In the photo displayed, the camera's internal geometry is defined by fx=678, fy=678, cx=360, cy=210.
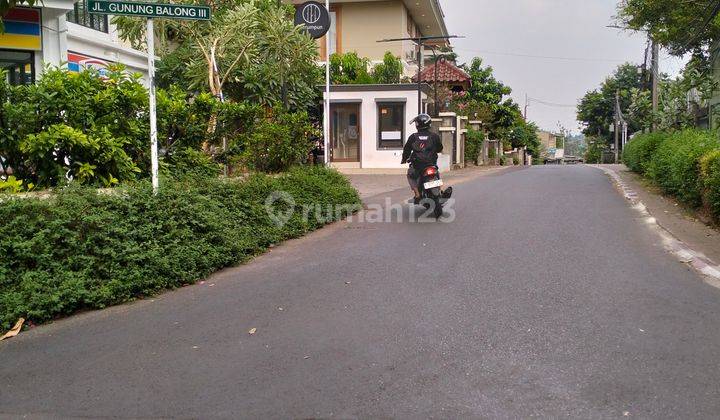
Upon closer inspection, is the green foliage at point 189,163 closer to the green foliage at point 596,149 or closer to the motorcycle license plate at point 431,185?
the motorcycle license plate at point 431,185

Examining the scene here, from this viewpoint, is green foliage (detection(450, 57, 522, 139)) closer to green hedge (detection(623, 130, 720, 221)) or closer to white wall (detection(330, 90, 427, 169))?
white wall (detection(330, 90, 427, 169))

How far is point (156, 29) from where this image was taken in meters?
15.9

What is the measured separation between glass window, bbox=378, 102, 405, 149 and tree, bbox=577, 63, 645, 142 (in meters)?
38.6

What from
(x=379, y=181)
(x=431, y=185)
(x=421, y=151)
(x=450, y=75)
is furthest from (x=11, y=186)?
(x=450, y=75)

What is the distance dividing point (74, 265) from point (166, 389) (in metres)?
2.67

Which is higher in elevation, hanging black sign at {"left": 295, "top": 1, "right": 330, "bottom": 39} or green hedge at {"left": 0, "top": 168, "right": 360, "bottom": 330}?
hanging black sign at {"left": 295, "top": 1, "right": 330, "bottom": 39}

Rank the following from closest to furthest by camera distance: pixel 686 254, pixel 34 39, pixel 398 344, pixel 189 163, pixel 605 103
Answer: pixel 398 344 < pixel 686 254 < pixel 189 163 < pixel 34 39 < pixel 605 103

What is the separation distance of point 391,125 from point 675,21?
10.2 meters

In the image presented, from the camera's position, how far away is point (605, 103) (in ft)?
207

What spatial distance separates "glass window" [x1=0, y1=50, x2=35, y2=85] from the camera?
13859 millimetres

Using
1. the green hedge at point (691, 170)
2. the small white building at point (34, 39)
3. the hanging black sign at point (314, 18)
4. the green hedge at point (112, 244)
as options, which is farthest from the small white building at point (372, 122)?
the green hedge at point (112, 244)

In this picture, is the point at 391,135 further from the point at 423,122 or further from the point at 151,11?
the point at 151,11

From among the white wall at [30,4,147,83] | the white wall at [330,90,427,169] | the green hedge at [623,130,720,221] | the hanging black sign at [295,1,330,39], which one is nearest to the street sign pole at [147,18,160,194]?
the white wall at [30,4,147,83]

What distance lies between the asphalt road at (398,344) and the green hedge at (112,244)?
0.24 metres
